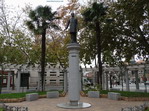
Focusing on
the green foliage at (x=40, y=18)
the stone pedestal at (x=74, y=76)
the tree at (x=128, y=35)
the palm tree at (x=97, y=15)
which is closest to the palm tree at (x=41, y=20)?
the green foliage at (x=40, y=18)

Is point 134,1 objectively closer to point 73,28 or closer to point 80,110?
point 73,28

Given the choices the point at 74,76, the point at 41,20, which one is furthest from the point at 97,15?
the point at 74,76

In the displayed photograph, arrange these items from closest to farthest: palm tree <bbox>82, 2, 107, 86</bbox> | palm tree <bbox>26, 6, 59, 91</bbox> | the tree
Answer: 1. the tree
2. palm tree <bbox>82, 2, 107, 86</bbox>
3. palm tree <bbox>26, 6, 59, 91</bbox>

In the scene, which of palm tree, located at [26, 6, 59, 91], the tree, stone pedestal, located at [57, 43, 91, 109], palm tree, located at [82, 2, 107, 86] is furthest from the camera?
palm tree, located at [26, 6, 59, 91]

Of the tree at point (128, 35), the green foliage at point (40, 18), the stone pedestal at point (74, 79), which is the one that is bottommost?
the stone pedestal at point (74, 79)

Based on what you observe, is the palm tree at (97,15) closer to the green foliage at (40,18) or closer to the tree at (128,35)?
the tree at (128,35)

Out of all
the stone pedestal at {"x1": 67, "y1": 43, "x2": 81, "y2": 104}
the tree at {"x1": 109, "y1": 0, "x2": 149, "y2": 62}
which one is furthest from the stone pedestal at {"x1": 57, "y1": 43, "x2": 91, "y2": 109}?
the tree at {"x1": 109, "y1": 0, "x2": 149, "y2": 62}

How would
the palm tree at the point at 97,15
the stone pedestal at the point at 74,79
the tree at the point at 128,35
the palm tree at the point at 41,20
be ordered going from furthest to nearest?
the palm tree at the point at 41,20 → the palm tree at the point at 97,15 → the tree at the point at 128,35 → the stone pedestal at the point at 74,79

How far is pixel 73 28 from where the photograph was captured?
38.9 feet

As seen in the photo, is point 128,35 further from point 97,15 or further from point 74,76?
point 74,76

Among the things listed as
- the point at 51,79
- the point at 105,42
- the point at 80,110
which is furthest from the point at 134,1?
the point at 51,79

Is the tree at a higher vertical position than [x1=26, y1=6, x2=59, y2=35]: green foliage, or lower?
lower

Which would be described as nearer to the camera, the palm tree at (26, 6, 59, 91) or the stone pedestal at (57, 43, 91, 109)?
the stone pedestal at (57, 43, 91, 109)

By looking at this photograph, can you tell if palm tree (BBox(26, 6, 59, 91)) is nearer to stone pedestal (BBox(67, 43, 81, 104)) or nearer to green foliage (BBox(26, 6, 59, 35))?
green foliage (BBox(26, 6, 59, 35))
